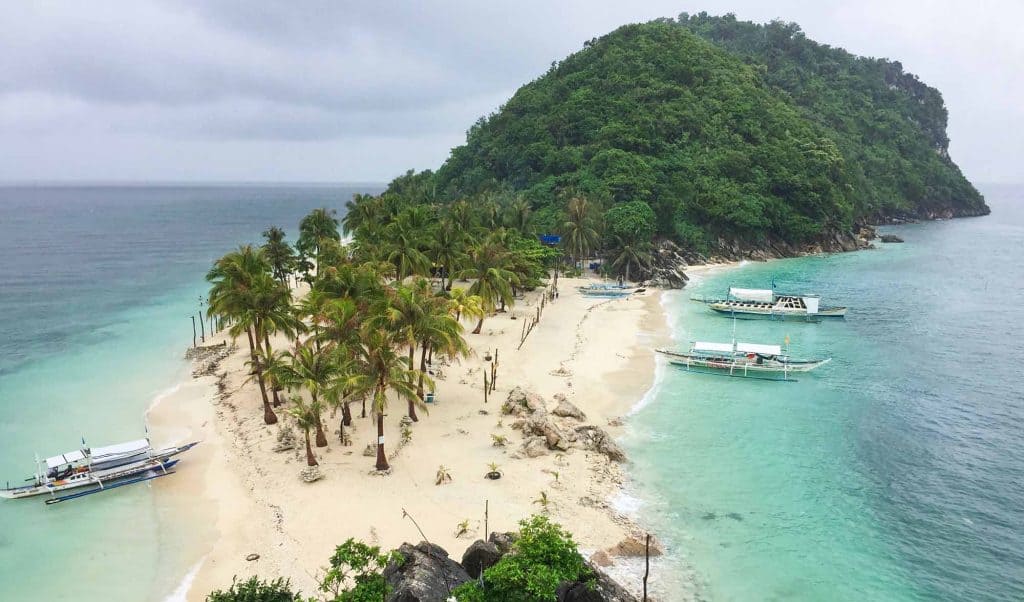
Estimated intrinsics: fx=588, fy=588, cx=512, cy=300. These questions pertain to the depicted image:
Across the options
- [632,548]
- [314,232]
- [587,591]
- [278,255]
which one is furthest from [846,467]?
[314,232]

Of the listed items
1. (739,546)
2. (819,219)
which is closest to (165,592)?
(739,546)

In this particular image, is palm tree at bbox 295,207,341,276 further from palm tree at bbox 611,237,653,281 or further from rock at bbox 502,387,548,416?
rock at bbox 502,387,548,416

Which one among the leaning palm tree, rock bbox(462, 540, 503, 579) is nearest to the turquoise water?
the leaning palm tree

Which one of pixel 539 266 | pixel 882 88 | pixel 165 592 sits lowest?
pixel 165 592

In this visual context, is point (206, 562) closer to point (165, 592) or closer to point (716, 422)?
point (165, 592)

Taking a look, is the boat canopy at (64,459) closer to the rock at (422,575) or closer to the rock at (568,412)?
the rock at (422,575)

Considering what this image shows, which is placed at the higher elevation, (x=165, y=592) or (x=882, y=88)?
(x=882, y=88)
